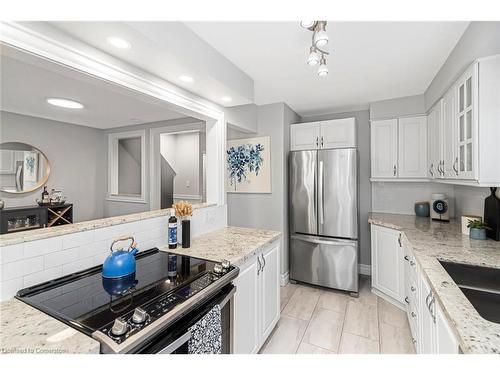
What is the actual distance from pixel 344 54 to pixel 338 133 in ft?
3.97

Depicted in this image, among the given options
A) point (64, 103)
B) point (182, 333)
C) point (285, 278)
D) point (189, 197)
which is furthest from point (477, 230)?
point (64, 103)

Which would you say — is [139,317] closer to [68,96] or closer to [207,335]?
[207,335]

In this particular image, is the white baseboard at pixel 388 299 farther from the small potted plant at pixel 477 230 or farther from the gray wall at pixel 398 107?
the gray wall at pixel 398 107

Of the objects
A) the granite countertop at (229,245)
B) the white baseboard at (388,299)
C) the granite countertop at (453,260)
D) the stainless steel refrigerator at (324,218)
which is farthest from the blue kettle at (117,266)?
the white baseboard at (388,299)

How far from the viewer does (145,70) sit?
1.47 m

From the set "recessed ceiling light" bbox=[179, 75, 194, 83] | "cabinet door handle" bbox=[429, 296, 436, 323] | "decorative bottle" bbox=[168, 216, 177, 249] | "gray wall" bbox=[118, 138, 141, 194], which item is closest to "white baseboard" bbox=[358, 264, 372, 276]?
"cabinet door handle" bbox=[429, 296, 436, 323]

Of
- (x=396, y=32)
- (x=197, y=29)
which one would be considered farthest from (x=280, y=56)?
(x=396, y=32)

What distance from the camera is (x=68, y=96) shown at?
265 centimetres

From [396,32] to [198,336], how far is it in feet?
7.12

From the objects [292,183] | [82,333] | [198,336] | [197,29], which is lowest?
[198,336]

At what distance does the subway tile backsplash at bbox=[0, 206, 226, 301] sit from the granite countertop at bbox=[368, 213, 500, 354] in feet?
5.53

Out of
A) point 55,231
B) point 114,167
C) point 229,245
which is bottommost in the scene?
point 229,245

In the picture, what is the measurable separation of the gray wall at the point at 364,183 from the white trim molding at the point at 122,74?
2.11 metres

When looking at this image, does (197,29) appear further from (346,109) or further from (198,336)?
(346,109)
